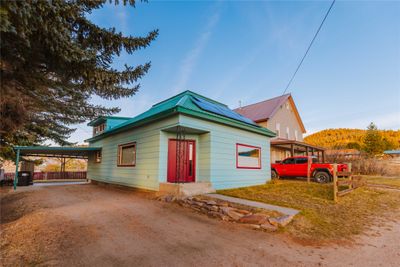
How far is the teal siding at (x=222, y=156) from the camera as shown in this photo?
854 cm

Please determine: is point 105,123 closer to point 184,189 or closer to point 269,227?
point 184,189

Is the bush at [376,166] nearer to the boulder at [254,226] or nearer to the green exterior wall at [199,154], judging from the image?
the green exterior wall at [199,154]

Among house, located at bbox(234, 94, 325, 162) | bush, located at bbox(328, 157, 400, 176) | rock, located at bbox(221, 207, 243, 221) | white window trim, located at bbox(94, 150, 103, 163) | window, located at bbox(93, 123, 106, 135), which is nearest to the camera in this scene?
rock, located at bbox(221, 207, 243, 221)

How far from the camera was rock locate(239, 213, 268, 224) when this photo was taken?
4.74 meters

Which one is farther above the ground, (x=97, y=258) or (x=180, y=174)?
(x=180, y=174)

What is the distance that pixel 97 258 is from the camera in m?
3.00

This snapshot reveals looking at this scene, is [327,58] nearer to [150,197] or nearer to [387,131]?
[150,197]

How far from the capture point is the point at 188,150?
8992mm

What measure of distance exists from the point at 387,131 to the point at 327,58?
59117 mm

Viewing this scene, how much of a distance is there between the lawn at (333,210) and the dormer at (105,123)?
1175cm

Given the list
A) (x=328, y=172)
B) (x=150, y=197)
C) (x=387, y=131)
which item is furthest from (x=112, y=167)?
(x=387, y=131)

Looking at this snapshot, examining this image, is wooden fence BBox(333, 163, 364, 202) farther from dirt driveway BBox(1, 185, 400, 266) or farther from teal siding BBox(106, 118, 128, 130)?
teal siding BBox(106, 118, 128, 130)

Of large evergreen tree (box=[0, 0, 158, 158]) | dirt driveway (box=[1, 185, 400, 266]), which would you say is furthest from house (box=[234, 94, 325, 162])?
large evergreen tree (box=[0, 0, 158, 158])

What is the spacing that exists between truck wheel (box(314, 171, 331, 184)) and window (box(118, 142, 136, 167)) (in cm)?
1047
